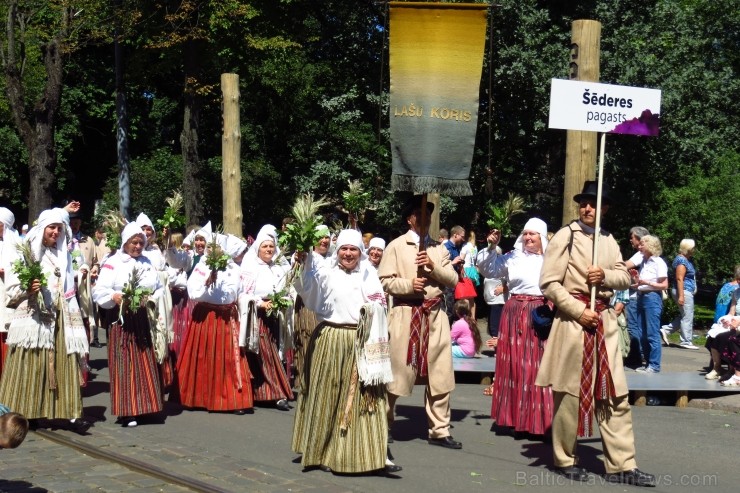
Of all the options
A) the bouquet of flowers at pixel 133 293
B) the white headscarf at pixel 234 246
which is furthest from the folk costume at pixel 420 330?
the white headscarf at pixel 234 246

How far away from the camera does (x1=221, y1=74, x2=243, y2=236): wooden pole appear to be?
1417 cm

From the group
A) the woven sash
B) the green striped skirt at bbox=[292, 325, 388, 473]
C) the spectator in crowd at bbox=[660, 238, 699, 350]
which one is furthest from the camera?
the spectator in crowd at bbox=[660, 238, 699, 350]

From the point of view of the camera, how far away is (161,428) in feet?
33.0

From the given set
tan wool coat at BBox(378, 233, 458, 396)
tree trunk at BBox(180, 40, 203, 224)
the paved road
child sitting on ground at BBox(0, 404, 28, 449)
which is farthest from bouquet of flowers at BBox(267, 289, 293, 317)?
tree trunk at BBox(180, 40, 203, 224)

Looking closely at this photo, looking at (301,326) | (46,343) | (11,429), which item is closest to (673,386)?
(301,326)

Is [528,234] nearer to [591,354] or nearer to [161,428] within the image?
[591,354]

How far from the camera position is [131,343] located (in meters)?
10.1

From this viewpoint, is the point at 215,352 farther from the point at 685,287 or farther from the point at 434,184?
the point at 685,287

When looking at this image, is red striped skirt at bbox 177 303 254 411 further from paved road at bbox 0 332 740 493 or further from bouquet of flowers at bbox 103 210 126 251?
bouquet of flowers at bbox 103 210 126 251

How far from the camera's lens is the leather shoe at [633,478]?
7547 millimetres

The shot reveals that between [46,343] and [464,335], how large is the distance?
20.8ft

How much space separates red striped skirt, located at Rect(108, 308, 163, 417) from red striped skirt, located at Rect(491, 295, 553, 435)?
3.17 metres

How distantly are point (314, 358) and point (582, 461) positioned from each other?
7.37 ft

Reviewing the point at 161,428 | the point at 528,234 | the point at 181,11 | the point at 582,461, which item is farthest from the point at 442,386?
the point at 181,11
